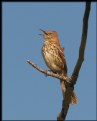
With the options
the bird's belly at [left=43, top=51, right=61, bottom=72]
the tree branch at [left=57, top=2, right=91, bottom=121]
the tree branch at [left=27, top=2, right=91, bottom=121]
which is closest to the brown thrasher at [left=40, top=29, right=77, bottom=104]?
the bird's belly at [left=43, top=51, right=61, bottom=72]

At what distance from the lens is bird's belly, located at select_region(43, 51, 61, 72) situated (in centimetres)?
721

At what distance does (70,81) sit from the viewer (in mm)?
3693

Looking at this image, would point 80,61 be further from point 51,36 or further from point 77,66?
point 51,36

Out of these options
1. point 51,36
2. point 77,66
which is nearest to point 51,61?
point 51,36

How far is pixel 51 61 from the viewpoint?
7.48 meters

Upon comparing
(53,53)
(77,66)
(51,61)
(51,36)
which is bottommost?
(51,61)

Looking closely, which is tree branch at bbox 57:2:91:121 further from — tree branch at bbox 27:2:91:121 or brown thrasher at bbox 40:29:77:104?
brown thrasher at bbox 40:29:77:104

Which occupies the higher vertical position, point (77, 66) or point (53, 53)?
point (77, 66)

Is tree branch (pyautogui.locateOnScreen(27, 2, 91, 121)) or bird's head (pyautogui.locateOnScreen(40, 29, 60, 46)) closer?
tree branch (pyautogui.locateOnScreen(27, 2, 91, 121))

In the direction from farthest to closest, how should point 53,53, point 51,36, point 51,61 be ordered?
1. point 51,36
2. point 53,53
3. point 51,61

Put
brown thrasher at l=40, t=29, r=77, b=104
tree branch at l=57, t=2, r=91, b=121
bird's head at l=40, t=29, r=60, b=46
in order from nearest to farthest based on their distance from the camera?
tree branch at l=57, t=2, r=91, b=121
brown thrasher at l=40, t=29, r=77, b=104
bird's head at l=40, t=29, r=60, b=46

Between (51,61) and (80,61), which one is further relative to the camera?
(51,61)

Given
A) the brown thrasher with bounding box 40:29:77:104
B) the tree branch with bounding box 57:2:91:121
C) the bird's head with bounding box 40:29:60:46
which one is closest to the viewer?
the tree branch with bounding box 57:2:91:121

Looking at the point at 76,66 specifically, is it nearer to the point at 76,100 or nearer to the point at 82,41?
the point at 82,41
